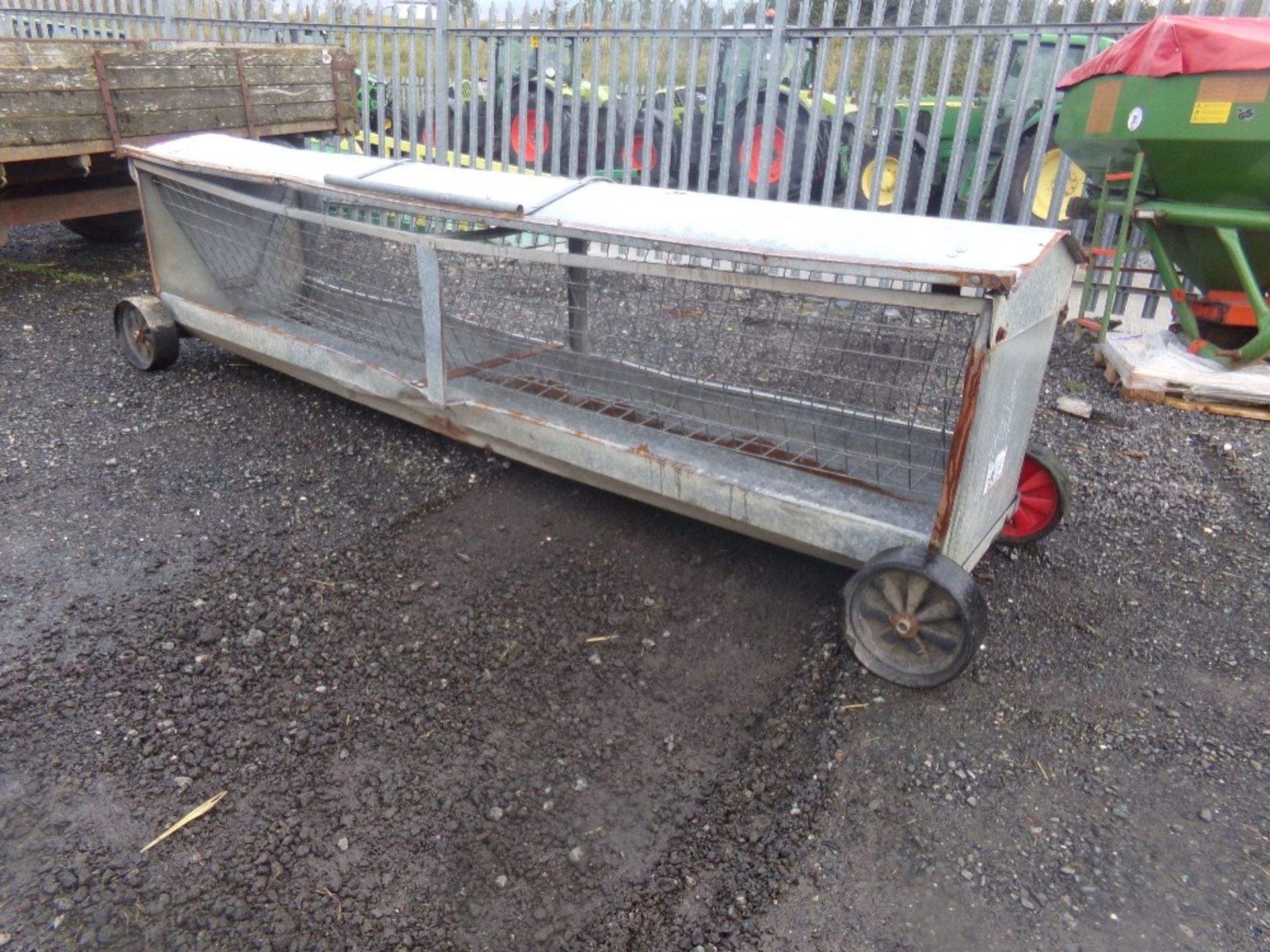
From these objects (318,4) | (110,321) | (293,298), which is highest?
(318,4)

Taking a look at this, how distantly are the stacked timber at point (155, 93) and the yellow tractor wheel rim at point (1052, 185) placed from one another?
200 inches

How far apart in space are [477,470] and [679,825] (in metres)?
1.95

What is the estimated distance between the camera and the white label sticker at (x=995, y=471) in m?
2.58

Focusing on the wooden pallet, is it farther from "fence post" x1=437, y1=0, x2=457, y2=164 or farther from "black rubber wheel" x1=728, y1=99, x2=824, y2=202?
"fence post" x1=437, y1=0, x2=457, y2=164

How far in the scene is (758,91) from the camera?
258 inches

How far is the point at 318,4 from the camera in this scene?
9234mm

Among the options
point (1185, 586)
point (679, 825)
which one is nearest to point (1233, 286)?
point (1185, 586)

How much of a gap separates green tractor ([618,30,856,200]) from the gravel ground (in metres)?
3.67

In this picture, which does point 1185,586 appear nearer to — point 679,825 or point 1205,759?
point 1205,759

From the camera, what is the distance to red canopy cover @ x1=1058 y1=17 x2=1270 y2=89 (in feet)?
13.2

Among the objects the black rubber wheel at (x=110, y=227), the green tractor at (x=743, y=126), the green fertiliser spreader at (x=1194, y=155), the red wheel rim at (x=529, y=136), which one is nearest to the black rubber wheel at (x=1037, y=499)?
the green fertiliser spreader at (x=1194, y=155)

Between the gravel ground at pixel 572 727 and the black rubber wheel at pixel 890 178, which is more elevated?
the black rubber wheel at pixel 890 178

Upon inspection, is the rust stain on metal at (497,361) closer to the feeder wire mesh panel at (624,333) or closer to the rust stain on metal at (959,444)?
the feeder wire mesh panel at (624,333)

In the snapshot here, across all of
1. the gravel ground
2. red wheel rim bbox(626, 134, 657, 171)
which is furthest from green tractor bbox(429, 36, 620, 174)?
the gravel ground
